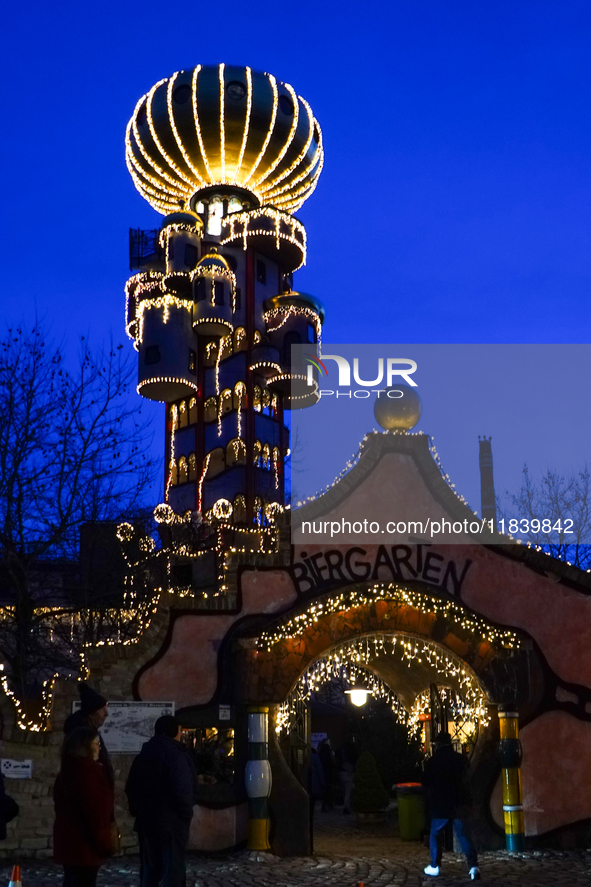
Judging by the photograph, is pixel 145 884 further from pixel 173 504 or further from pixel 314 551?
pixel 173 504

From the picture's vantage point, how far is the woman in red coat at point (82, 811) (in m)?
6.21

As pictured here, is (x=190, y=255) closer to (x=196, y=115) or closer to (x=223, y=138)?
(x=223, y=138)

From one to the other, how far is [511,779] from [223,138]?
3614cm

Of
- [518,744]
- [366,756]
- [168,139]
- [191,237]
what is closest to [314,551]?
[518,744]

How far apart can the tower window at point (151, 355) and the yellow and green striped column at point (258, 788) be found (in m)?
29.0

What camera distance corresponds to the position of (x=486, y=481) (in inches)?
1661

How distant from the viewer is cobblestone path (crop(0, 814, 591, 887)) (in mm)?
11250

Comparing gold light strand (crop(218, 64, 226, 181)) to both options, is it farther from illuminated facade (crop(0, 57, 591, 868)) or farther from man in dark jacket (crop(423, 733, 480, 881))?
man in dark jacket (crop(423, 733, 480, 881))

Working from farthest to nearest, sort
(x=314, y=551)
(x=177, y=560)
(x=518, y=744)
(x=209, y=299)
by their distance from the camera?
(x=209, y=299) → (x=177, y=560) → (x=314, y=551) → (x=518, y=744)

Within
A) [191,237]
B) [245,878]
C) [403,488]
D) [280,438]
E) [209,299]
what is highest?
[191,237]

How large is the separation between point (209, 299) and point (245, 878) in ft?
105

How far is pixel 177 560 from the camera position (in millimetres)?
18438

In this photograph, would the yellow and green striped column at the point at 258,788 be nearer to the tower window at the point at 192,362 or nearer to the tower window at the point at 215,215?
the tower window at the point at 192,362

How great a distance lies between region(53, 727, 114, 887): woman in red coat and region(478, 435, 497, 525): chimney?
31.9 metres
